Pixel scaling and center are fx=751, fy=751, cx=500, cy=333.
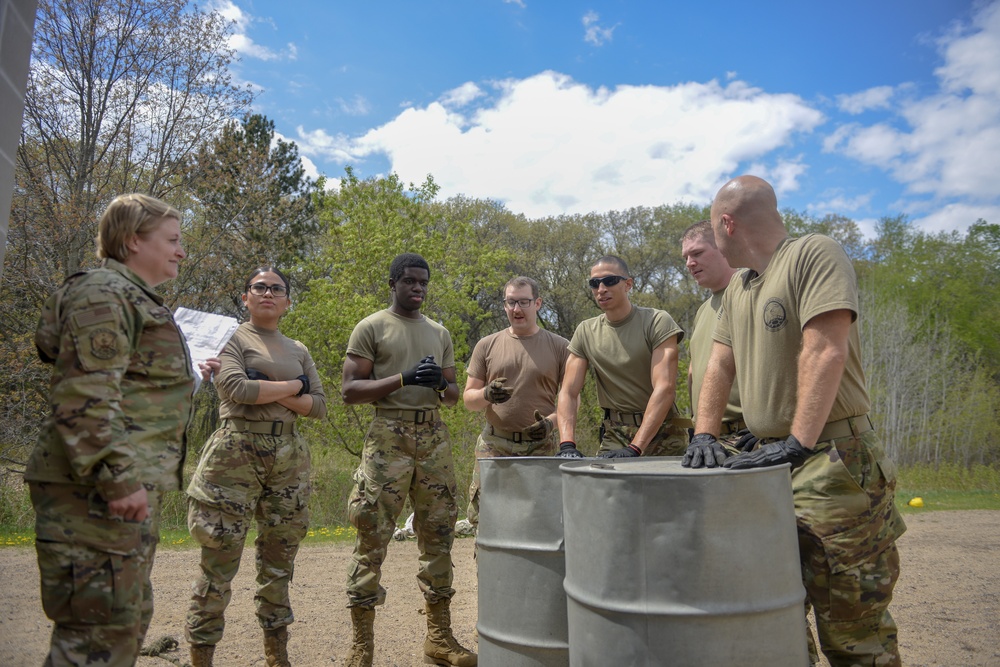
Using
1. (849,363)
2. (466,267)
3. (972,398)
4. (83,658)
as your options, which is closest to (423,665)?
(83,658)

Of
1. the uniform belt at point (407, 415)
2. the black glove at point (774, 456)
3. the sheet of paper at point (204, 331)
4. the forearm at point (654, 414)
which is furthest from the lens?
the uniform belt at point (407, 415)

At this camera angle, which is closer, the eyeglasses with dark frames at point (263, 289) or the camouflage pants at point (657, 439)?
the eyeglasses with dark frames at point (263, 289)

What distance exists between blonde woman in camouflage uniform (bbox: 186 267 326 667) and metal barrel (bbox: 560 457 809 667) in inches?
85.1

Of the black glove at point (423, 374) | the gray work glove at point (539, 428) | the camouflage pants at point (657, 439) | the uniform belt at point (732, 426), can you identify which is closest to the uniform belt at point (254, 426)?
the black glove at point (423, 374)

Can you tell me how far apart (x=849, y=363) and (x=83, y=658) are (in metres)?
2.68

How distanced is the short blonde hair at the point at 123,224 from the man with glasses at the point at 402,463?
1.62m

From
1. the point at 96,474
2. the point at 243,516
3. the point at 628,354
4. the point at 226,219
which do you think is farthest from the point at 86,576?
the point at 226,219

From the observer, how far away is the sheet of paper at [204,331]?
356 cm

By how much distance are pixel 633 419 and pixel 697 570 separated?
2277 mm

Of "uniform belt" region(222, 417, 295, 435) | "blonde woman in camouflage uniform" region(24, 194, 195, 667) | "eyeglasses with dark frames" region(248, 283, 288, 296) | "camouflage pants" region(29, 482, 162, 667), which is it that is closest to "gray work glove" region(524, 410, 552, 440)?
"uniform belt" region(222, 417, 295, 435)

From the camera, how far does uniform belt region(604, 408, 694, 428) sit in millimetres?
4379

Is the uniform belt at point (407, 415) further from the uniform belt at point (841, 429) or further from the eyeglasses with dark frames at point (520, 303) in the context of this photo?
the uniform belt at point (841, 429)

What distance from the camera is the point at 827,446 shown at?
2596 mm

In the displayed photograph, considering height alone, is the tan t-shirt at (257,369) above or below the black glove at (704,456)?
above
